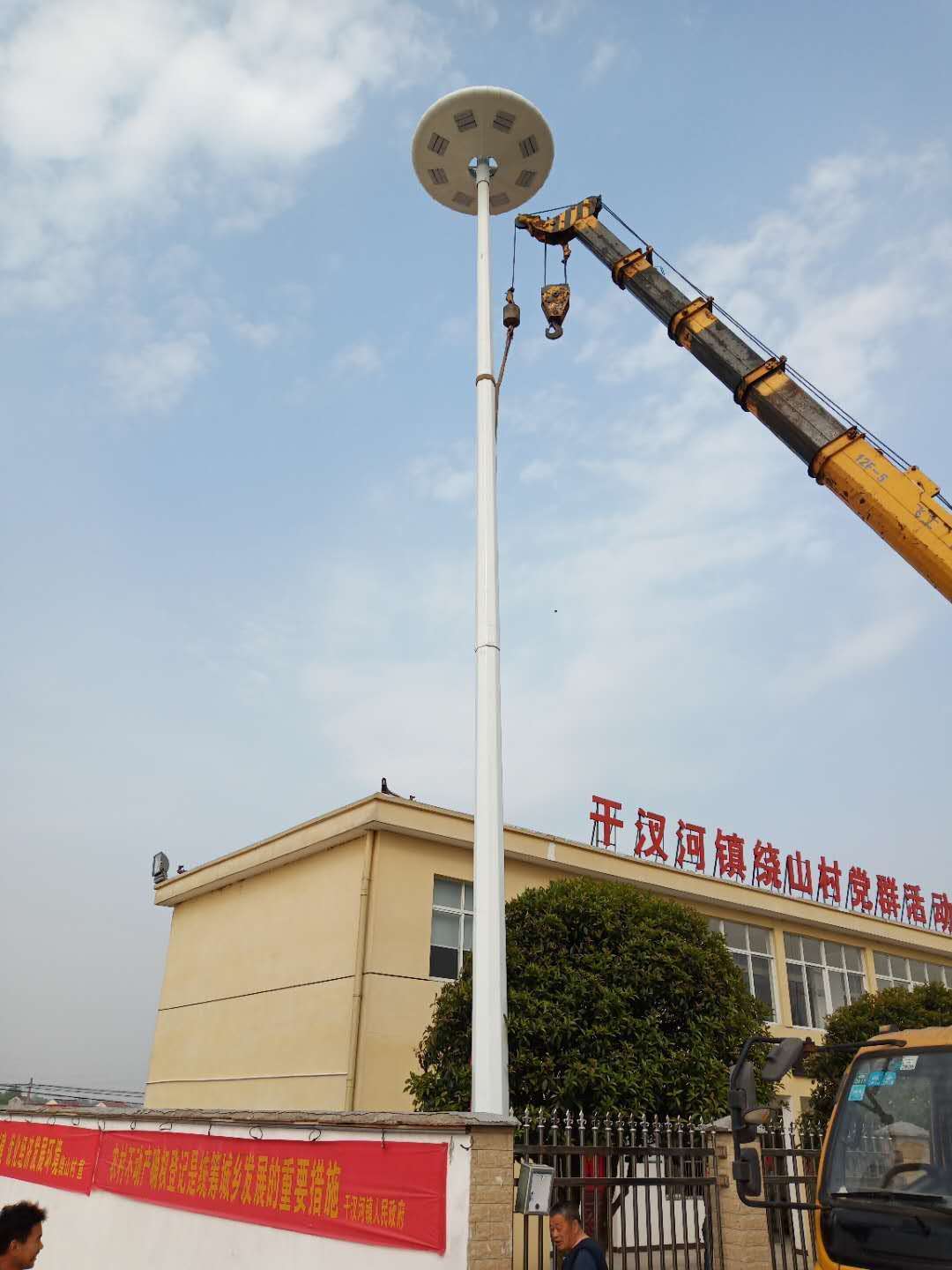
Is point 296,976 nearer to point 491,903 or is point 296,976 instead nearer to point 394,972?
point 394,972

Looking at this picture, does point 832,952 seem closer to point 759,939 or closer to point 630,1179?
point 759,939

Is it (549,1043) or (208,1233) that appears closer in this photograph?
(208,1233)

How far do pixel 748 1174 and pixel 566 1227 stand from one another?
1.39 m

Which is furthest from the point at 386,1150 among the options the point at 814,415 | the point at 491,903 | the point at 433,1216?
the point at 814,415

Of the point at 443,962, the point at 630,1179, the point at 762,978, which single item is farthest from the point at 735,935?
the point at 630,1179

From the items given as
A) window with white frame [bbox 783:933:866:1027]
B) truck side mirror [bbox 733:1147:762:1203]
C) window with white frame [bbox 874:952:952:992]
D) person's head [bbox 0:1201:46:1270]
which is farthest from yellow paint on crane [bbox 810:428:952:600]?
window with white frame [bbox 874:952:952:992]

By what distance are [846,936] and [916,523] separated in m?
15.6

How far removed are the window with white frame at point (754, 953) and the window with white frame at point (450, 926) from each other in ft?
21.5

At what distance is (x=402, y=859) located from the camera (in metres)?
15.8

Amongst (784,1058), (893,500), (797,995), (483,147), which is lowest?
(784,1058)

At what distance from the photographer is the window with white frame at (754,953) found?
2080cm

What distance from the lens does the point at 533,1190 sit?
636cm

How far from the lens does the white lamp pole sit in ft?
23.9

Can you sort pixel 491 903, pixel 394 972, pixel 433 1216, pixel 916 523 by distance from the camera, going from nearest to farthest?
pixel 433 1216
pixel 491 903
pixel 916 523
pixel 394 972
